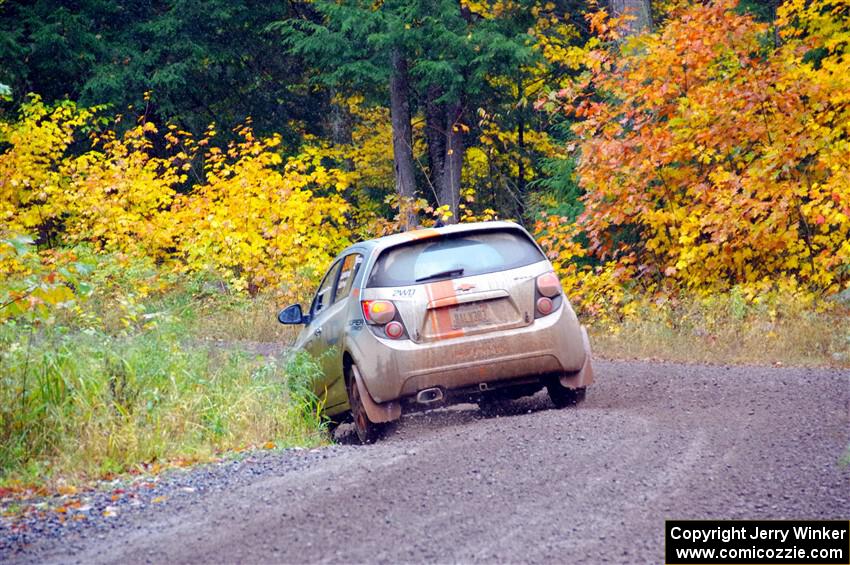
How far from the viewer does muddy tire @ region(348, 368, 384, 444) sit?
8945 millimetres

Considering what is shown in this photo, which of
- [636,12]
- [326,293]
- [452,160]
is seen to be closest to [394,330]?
[326,293]

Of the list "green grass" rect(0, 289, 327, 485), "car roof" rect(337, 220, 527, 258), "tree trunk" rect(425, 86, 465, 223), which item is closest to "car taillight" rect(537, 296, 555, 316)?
"car roof" rect(337, 220, 527, 258)

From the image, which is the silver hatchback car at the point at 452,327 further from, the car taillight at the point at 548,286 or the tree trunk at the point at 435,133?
the tree trunk at the point at 435,133

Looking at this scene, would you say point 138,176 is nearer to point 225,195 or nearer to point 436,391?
point 225,195

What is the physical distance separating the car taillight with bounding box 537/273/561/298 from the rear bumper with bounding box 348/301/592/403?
19cm

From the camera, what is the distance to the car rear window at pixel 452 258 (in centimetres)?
895

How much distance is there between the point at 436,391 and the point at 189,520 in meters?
3.18

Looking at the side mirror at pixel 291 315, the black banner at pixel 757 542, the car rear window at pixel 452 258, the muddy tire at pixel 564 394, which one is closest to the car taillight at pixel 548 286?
the car rear window at pixel 452 258

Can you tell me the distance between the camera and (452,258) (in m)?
9.02

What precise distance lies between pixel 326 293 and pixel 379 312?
2137 millimetres

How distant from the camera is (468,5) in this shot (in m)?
27.7

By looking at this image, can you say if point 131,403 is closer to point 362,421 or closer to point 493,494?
point 362,421

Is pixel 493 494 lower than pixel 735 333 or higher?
higher

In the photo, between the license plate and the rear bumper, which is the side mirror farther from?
the license plate
